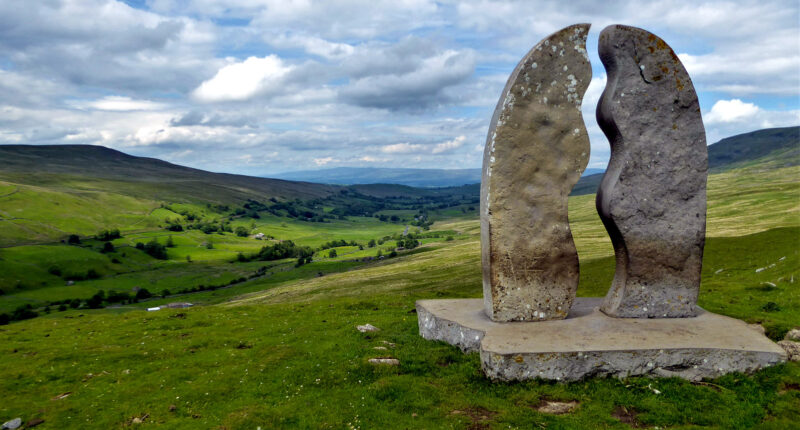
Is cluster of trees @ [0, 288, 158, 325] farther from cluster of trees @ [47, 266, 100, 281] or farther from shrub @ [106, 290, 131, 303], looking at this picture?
cluster of trees @ [47, 266, 100, 281]

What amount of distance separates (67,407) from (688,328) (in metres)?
22.7

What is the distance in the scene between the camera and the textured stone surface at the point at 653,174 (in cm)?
1864

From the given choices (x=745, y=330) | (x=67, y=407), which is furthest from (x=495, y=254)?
(x=67, y=407)

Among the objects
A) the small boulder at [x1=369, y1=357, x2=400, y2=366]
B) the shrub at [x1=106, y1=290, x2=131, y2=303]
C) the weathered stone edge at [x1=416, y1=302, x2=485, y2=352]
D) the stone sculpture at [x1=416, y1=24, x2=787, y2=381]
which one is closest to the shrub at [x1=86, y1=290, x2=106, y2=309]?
the shrub at [x1=106, y1=290, x2=131, y2=303]

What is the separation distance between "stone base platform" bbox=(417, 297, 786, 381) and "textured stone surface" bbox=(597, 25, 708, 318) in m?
2.04

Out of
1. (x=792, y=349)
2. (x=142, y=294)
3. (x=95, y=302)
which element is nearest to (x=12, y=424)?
(x=792, y=349)

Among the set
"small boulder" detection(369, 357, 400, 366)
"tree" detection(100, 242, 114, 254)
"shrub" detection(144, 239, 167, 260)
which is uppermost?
"small boulder" detection(369, 357, 400, 366)

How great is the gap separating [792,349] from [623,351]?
22.9ft

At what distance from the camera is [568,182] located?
1894cm

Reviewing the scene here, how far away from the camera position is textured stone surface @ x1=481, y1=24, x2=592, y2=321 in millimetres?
18391

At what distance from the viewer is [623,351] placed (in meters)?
15.1

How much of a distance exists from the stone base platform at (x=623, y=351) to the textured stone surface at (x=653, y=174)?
2.04 metres

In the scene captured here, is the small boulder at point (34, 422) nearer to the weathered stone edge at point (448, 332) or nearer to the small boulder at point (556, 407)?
the weathered stone edge at point (448, 332)

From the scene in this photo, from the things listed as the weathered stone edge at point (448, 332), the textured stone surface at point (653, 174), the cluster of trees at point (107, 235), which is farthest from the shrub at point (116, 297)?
the textured stone surface at point (653, 174)
